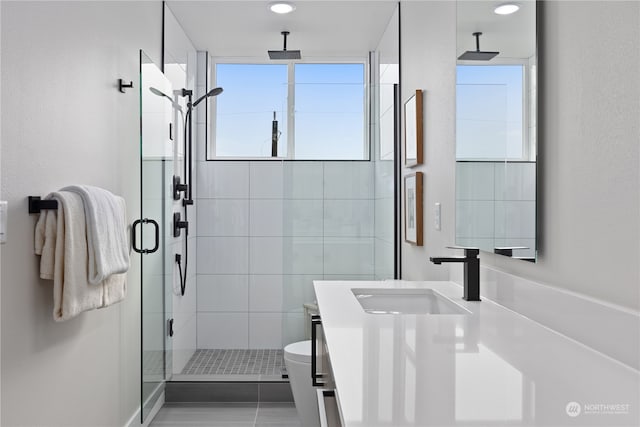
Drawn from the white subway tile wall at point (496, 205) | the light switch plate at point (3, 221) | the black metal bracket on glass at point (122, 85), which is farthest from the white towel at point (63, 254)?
the white subway tile wall at point (496, 205)

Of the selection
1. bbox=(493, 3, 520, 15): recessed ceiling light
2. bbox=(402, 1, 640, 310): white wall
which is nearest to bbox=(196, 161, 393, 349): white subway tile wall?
bbox=(493, 3, 520, 15): recessed ceiling light

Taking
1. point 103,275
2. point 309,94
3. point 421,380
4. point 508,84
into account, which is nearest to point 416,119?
point 309,94

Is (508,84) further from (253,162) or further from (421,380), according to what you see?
(253,162)

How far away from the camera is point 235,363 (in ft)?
11.7

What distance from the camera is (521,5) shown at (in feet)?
4.87

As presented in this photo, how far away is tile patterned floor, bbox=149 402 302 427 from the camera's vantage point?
2.89m

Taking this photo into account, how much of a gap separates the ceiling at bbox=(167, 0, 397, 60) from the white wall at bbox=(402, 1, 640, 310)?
203 cm

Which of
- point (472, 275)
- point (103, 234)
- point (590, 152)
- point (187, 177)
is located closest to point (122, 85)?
point (103, 234)

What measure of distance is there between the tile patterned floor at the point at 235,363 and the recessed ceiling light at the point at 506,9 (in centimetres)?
241

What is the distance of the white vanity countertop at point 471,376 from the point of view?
0.75m

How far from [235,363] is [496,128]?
2.57 meters

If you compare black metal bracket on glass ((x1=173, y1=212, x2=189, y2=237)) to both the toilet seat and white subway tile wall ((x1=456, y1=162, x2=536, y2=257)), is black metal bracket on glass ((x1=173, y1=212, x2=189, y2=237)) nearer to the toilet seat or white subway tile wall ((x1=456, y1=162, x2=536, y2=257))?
A: the toilet seat

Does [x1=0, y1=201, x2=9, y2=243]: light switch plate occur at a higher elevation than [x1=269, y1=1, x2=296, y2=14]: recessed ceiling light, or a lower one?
lower

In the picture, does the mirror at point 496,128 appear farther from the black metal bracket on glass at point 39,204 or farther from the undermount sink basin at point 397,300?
the black metal bracket on glass at point 39,204
